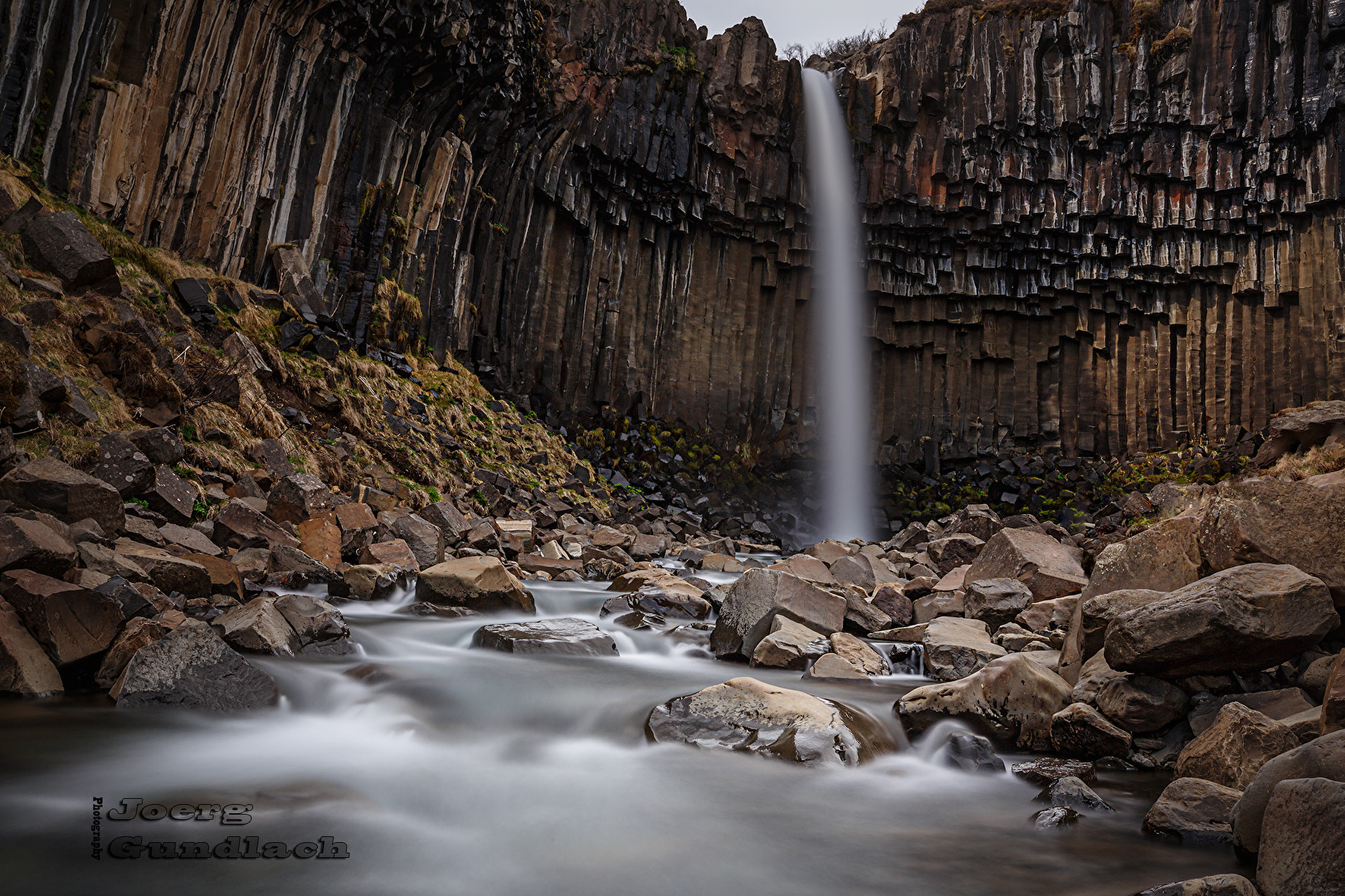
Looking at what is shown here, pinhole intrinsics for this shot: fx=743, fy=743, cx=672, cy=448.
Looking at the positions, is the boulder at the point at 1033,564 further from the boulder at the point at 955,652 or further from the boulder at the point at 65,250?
the boulder at the point at 65,250

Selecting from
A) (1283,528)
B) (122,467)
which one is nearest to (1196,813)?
(1283,528)

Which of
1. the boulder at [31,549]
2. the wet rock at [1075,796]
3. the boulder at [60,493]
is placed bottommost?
the wet rock at [1075,796]

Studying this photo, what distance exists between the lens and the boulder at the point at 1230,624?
14.5 ft

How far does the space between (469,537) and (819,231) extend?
20061 mm

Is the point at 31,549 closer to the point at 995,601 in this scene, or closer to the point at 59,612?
the point at 59,612

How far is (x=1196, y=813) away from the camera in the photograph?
3.56 meters

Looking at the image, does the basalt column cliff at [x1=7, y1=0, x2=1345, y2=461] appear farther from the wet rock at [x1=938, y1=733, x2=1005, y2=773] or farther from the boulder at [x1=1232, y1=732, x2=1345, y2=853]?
the boulder at [x1=1232, y1=732, x2=1345, y2=853]

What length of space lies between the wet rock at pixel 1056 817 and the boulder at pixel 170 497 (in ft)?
26.6

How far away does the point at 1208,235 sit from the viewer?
83.1ft

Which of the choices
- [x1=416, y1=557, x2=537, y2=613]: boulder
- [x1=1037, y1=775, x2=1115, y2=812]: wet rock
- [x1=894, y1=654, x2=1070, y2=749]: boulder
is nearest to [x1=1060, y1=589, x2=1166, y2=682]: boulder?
[x1=894, y1=654, x2=1070, y2=749]: boulder

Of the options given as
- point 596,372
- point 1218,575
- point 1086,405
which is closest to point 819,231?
point 596,372

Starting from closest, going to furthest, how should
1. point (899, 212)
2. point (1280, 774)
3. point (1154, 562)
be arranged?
1. point (1280, 774)
2. point (1154, 562)
3. point (899, 212)

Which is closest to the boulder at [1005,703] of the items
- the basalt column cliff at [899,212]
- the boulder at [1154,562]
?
the boulder at [1154,562]

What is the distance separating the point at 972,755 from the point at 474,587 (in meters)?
5.35
